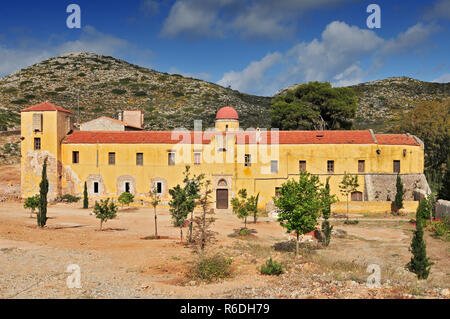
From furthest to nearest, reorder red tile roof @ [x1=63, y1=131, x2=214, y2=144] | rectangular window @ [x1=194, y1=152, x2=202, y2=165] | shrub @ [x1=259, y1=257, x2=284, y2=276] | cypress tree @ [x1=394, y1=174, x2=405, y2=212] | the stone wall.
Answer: red tile roof @ [x1=63, y1=131, x2=214, y2=144] → rectangular window @ [x1=194, y1=152, x2=202, y2=165] → cypress tree @ [x1=394, y1=174, x2=405, y2=212] → the stone wall → shrub @ [x1=259, y1=257, x2=284, y2=276]

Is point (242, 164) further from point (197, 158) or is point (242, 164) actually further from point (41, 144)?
point (41, 144)

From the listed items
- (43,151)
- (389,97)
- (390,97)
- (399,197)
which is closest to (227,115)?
(43,151)

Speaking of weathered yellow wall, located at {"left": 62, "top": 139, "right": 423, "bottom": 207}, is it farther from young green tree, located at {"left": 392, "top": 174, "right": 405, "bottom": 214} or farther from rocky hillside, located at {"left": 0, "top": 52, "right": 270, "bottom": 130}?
rocky hillside, located at {"left": 0, "top": 52, "right": 270, "bottom": 130}

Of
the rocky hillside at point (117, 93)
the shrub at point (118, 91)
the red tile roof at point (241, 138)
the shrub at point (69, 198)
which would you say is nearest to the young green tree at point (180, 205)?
the red tile roof at point (241, 138)

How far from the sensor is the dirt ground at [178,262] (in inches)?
484

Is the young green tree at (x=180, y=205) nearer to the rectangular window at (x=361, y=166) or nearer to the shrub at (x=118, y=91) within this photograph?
the rectangular window at (x=361, y=166)

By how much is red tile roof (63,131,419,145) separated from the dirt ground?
36.7 ft

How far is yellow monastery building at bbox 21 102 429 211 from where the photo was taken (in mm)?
37125

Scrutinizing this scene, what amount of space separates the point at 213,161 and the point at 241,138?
3.64 meters

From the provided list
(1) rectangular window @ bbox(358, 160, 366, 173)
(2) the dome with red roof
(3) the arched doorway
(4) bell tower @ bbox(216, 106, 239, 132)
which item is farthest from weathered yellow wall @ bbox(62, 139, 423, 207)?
(2) the dome with red roof

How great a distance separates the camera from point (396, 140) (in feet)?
124

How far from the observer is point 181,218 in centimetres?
2220

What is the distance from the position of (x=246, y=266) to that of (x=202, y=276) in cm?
288
